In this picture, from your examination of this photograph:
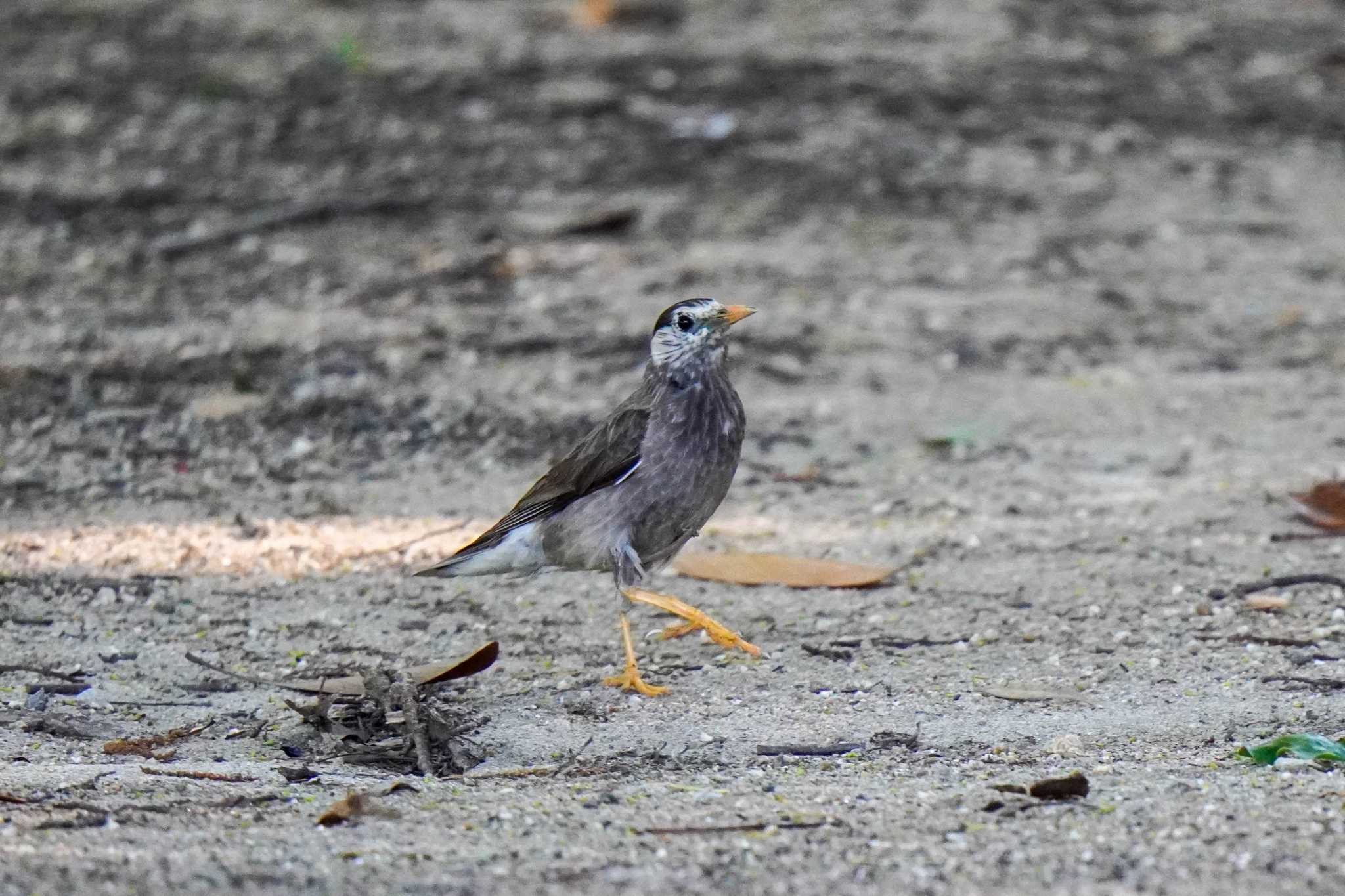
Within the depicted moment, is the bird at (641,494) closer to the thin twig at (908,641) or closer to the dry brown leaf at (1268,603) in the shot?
the thin twig at (908,641)

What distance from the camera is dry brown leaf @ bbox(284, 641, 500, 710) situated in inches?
179

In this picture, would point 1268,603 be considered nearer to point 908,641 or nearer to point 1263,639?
point 1263,639

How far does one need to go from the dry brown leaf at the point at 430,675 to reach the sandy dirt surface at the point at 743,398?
73mm

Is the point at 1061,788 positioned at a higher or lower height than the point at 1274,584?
higher

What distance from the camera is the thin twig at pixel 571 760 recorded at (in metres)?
4.04

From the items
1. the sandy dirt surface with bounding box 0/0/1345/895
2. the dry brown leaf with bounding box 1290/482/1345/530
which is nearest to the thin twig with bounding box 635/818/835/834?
the sandy dirt surface with bounding box 0/0/1345/895

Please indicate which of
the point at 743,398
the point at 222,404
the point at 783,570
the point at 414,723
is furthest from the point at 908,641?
the point at 222,404

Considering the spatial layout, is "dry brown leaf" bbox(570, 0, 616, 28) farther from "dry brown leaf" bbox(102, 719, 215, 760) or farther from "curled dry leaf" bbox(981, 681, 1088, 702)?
"dry brown leaf" bbox(102, 719, 215, 760)

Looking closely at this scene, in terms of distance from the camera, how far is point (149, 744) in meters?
4.21

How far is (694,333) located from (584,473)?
569 millimetres

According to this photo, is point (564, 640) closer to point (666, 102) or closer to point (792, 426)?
point (792, 426)

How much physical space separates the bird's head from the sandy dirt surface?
0.85 metres

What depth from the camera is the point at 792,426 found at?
709 centimetres

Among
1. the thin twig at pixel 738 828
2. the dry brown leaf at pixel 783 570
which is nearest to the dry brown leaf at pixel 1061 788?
the thin twig at pixel 738 828
